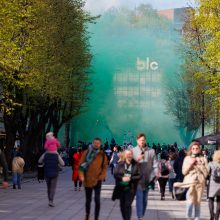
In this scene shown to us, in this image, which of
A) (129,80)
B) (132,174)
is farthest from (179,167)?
(129,80)

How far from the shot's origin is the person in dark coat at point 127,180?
564 inches

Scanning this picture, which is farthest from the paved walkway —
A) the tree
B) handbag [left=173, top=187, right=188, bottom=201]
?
the tree

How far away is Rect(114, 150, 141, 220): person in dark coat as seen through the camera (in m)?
14.3

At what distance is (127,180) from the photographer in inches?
565

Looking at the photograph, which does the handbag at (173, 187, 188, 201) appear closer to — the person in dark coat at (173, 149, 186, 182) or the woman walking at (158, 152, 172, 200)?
the woman walking at (158, 152, 172, 200)

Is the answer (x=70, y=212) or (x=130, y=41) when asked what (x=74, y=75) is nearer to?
(x=70, y=212)

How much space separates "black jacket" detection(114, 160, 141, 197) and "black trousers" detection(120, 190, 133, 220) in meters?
0.13

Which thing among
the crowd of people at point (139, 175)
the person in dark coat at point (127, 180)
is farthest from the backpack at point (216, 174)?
the person in dark coat at point (127, 180)

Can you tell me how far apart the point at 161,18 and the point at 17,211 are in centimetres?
17614

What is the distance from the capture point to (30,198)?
963 inches

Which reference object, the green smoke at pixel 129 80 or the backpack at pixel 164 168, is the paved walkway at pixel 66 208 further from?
the green smoke at pixel 129 80

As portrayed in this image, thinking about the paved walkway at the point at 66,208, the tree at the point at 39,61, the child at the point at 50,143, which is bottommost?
the paved walkway at the point at 66,208

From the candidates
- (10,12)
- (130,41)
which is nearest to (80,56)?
(10,12)

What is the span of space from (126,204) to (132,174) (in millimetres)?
611
